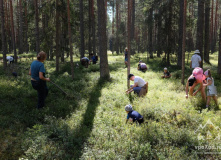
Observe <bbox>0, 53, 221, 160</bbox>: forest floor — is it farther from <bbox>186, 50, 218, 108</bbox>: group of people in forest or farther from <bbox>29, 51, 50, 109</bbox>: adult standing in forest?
<bbox>29, 51, 50, 109</bbox>: adult standing in forest

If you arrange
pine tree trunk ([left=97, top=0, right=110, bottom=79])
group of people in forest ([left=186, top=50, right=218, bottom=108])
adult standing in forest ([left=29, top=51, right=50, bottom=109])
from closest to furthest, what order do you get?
adult standing in forest ([left=29, top=51, right=50, bottom=109]) < group of people in forest ([left=186, top=50, right=218, bottom=108]) < pine tree trunk ([left=97, top=0, right=110, bottom=79])

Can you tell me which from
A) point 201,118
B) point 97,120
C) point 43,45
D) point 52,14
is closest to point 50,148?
point 97,120

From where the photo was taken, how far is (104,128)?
213 inches

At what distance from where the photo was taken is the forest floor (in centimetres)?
418

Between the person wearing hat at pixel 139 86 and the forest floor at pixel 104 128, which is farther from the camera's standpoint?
the person wearing hat at pixel 139 86

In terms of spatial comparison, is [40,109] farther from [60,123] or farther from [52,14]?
[52,14]

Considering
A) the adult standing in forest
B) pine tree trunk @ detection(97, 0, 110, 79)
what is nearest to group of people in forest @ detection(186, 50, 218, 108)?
pine tree trunk @ detection(97, 0, 110, 79)

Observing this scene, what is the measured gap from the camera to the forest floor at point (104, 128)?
418 cm

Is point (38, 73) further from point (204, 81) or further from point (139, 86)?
point (204, 81)

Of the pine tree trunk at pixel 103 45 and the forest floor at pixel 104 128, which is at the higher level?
the pine tree trunk at pixel 103 45

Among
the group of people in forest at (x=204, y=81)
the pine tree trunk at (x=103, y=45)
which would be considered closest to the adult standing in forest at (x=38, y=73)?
the pine tree trunk at (x=103, y=45)

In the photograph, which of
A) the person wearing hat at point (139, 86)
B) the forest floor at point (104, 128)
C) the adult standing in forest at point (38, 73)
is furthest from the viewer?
the person wearing hat at point (139, 86)

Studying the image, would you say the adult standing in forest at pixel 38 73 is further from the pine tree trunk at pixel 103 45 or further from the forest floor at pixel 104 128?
the pine tree trunk at pixel 103 45

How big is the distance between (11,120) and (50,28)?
966cm
